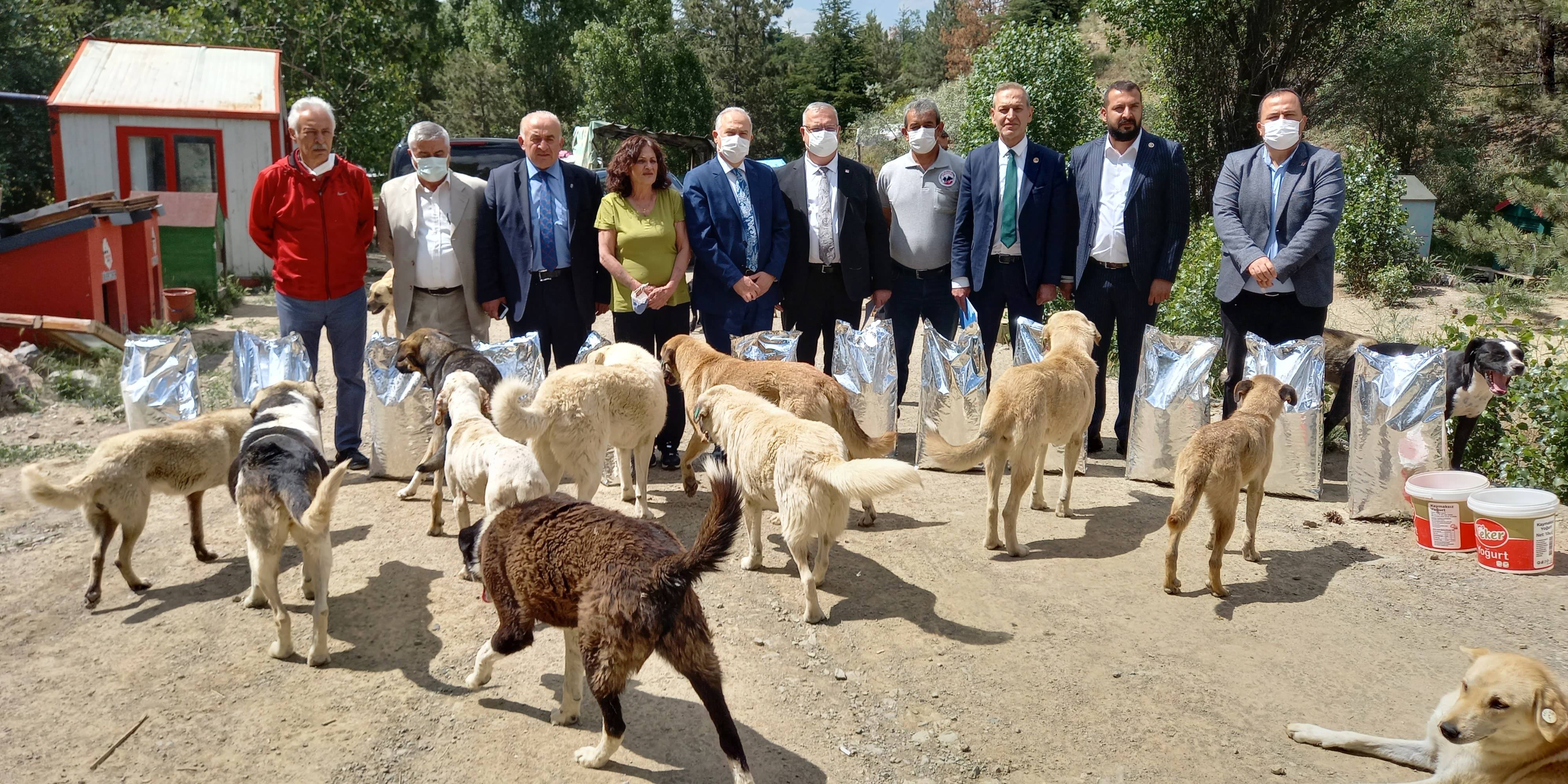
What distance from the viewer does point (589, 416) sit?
5461 mm

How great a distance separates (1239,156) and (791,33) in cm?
5074

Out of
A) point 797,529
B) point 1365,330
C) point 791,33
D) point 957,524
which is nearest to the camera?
point 797,529

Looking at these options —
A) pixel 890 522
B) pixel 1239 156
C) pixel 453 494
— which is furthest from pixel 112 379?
pixel 1239 156

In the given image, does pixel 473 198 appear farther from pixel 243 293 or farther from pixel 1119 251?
pixel 243 293

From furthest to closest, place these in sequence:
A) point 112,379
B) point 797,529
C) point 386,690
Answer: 1. point 112,379
2. point 797,529
3. point 386,690

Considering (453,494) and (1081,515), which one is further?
(1081,515)

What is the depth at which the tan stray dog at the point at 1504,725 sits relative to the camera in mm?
3076

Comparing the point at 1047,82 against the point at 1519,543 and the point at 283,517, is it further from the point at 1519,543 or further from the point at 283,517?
the point at 283,517

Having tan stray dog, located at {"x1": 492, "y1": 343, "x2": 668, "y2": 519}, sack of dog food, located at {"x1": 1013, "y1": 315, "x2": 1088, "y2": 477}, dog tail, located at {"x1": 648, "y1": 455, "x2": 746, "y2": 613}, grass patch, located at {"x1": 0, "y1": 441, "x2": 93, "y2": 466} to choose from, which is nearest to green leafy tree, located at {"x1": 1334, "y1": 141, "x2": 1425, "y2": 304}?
sack of dog food, located at {"x1": 1013, "y1": 315, "x2": 1088, "y2": 477}

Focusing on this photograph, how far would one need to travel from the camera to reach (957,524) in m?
6.09

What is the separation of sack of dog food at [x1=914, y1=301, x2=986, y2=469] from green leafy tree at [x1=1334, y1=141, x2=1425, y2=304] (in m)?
8.52

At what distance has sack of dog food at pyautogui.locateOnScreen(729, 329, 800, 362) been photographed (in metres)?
6.69

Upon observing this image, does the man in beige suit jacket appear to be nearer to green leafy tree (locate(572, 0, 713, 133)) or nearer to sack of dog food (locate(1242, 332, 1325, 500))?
sack of dog food (locate(1242, 332, 1325, 500))

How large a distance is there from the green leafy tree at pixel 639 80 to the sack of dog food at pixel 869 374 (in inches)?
1225
